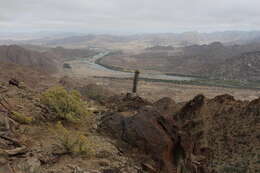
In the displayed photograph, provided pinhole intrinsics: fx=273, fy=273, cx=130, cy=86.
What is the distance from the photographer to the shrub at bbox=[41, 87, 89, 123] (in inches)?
497

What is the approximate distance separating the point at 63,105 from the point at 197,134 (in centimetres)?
1015

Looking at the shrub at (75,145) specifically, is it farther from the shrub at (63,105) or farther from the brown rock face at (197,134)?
the brown rock face at (197,134)

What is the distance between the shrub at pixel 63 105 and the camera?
41.4 ft

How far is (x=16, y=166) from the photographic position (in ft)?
25.7

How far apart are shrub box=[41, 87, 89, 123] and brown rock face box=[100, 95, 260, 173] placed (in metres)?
1.48

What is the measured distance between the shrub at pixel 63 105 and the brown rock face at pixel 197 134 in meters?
1.48

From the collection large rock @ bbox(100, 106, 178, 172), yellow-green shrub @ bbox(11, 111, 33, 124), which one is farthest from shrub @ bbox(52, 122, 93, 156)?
large rock @ bbox(100, 106, 178, 172)

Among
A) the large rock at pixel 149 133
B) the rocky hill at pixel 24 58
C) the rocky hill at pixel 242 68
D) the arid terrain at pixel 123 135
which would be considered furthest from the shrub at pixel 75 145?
the rocky hill at pixel 242 68

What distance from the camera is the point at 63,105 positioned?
12781 millimetres

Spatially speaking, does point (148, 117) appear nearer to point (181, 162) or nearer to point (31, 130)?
point (181, 162)

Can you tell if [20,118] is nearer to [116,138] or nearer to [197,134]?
[116,138]

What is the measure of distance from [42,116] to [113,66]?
4606 inches

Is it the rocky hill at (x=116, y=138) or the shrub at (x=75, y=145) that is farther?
the shrub at (x=75, y=145)

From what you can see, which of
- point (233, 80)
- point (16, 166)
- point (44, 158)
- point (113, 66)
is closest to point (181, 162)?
point (44, 158)
